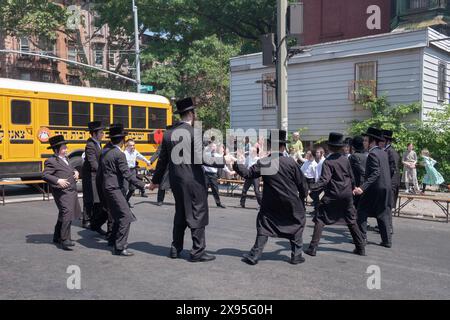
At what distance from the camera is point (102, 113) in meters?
15.1

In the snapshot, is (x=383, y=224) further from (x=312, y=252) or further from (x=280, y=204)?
(x=280, y=204)

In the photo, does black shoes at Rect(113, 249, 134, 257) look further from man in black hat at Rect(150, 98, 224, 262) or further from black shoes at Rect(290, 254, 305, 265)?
black shoes at Rect(290, 254, 305, 265)

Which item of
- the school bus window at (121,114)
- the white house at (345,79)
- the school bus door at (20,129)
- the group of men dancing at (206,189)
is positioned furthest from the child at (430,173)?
the school bus door at (20,129)

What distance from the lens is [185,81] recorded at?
2708 centimetres

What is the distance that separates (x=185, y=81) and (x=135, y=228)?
19419mm

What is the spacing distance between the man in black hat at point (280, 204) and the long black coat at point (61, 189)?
8.80 ft

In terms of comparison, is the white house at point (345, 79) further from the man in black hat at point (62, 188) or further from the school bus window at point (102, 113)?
the man in black hat at point (62, 188)

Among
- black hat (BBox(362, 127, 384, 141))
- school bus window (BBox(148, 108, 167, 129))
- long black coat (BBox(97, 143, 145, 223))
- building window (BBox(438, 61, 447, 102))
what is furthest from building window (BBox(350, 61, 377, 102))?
long black coat (BBox(97, 143, 145, 223))

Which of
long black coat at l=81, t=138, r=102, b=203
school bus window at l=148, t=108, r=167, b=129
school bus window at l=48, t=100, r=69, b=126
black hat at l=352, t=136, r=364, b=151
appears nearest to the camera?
long black coat at l=81, t=138, r=102, b=203

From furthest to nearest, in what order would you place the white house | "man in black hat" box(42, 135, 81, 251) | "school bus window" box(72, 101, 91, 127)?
the white house, "school bus window" box(72, 101, 91, 127), "man in black hat" box(42, 135, 81, 251)

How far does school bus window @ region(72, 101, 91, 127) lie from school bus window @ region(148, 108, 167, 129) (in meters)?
2.68

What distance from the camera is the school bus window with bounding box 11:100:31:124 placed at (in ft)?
42.5

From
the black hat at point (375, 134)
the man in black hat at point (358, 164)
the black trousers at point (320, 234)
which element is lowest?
the black trousers at point (320, 234)

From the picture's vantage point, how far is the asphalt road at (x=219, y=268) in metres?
4.90
